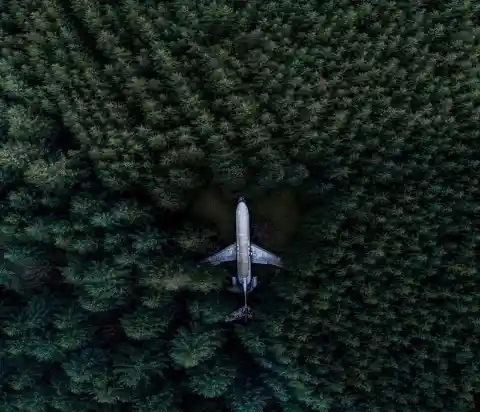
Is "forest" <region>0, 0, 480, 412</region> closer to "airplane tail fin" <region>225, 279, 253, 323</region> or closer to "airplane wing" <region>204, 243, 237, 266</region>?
"airplane tail fin" <region>225, 279, 253, 323</region>

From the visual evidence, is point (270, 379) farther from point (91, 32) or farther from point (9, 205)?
point (91, 32)

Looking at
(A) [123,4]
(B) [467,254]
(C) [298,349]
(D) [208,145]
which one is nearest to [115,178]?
(D) [208,145]

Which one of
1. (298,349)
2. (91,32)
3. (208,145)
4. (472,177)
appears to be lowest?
(298,349)

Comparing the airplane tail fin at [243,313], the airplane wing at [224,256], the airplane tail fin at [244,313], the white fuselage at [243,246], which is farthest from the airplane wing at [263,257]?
the airplane tail fin at [243,313]

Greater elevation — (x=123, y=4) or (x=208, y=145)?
(x=123, y=4)

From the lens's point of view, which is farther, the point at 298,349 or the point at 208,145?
the point at 208,145

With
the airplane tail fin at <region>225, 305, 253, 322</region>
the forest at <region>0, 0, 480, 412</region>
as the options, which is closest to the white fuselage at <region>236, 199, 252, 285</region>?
the forest at <region>0, 0, 480, 412</region>

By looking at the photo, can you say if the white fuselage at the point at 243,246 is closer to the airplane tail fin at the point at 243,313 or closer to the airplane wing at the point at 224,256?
the airplane wing at the point at 224,256
